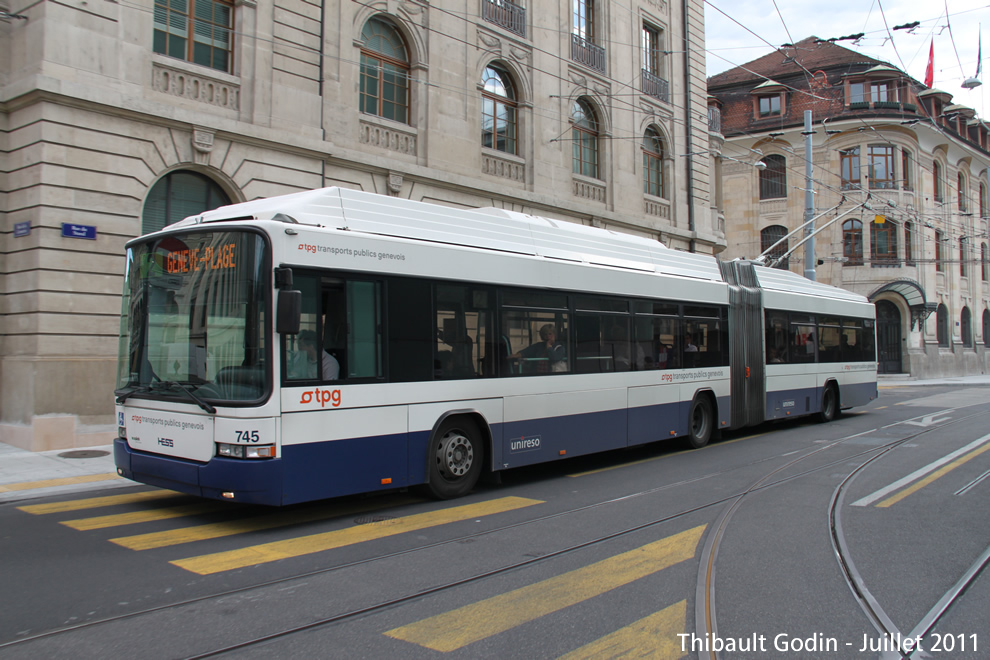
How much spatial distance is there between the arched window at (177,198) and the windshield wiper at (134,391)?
6.73 metres

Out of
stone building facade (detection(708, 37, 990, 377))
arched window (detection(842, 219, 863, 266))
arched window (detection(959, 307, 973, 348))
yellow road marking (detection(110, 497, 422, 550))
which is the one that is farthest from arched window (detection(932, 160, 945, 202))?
yellow road marking (detection(110, 497, 422, 550))

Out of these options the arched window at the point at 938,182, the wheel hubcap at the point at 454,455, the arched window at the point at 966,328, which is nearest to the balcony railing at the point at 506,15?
the wheel hubcap at the point at 454,455

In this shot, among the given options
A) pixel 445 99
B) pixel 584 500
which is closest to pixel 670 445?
pixel 584 500

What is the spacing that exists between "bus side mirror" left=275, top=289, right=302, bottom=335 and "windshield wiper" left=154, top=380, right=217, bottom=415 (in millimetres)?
949

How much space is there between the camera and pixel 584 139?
2330cm

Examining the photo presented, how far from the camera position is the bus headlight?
653 centimetres

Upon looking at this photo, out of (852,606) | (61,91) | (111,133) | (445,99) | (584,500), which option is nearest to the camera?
(852,606)

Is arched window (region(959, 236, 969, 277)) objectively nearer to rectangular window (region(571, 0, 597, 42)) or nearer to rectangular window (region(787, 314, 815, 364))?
rectangular window (region(571, 0, 597, 42))

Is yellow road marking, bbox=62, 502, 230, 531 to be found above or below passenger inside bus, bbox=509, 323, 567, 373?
below

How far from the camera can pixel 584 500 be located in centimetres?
834

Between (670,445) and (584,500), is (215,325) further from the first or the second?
(670,445)

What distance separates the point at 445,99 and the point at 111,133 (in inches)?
322

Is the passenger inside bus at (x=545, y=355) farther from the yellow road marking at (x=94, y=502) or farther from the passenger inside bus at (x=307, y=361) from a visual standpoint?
the yellow road marking at (x=94, y=502)

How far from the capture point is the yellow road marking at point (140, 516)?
707 centimetres
